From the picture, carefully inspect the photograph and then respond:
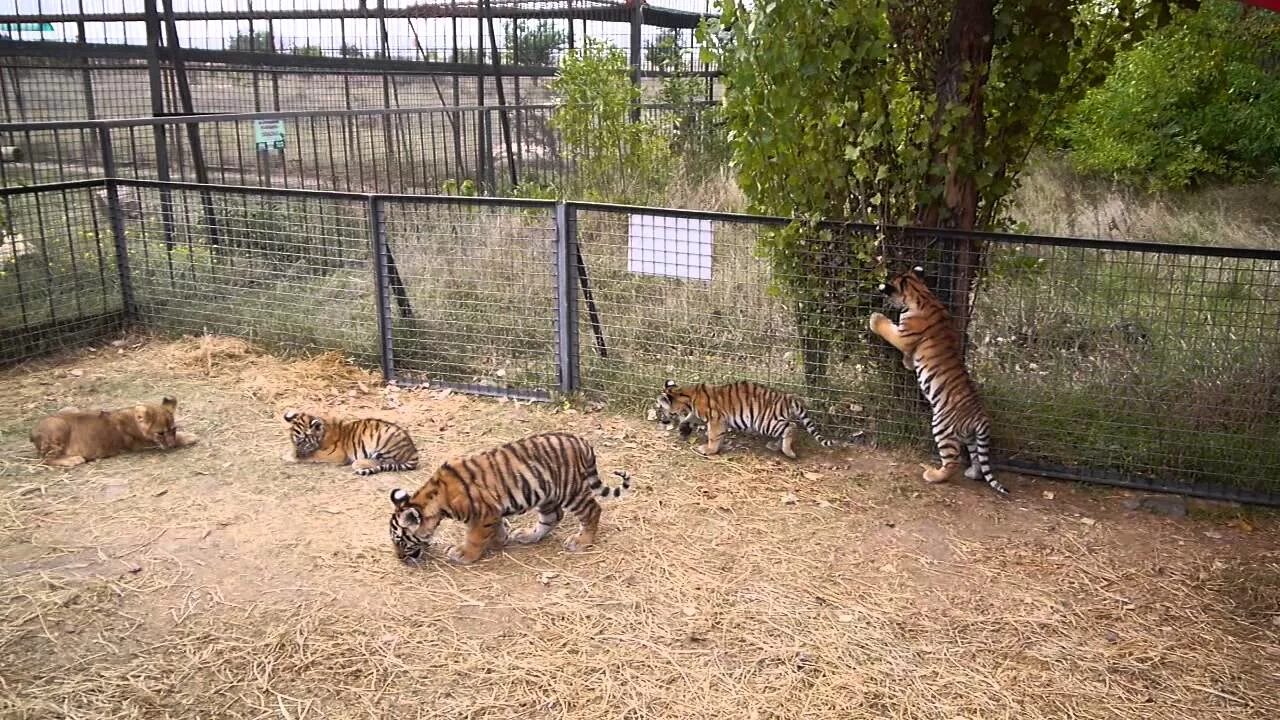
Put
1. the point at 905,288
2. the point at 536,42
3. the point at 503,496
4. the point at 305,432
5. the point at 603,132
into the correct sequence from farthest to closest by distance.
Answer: the point at 536,42 < the point at 603,132 < the point at 305,432 < the point at 905,288 < the point at 503,496

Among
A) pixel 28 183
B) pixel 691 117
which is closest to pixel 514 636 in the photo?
pixel 28 183

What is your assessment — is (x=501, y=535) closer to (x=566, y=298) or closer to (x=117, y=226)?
(x=566, y=298)

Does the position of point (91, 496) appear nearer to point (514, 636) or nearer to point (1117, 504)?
point (514, 636)

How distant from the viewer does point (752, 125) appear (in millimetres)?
6383

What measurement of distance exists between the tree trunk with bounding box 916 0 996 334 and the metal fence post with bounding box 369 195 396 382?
383 centimetres

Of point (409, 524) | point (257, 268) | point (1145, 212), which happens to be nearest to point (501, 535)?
point (409, 524)

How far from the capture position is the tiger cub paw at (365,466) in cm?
605

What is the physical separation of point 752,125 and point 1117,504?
3.15 m

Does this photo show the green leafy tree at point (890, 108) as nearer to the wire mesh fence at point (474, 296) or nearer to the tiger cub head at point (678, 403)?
the tiger cub head at point (678, 403)

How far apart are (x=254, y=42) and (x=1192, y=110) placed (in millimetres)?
14607

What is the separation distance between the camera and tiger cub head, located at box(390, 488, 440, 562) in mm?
4789

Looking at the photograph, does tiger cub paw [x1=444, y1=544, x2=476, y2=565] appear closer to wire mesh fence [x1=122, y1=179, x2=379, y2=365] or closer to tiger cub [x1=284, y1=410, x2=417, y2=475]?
tiger cub [x1=284, y1=410, x2=417, y2=475]

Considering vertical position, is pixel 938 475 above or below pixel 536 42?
below

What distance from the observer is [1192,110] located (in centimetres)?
1659
